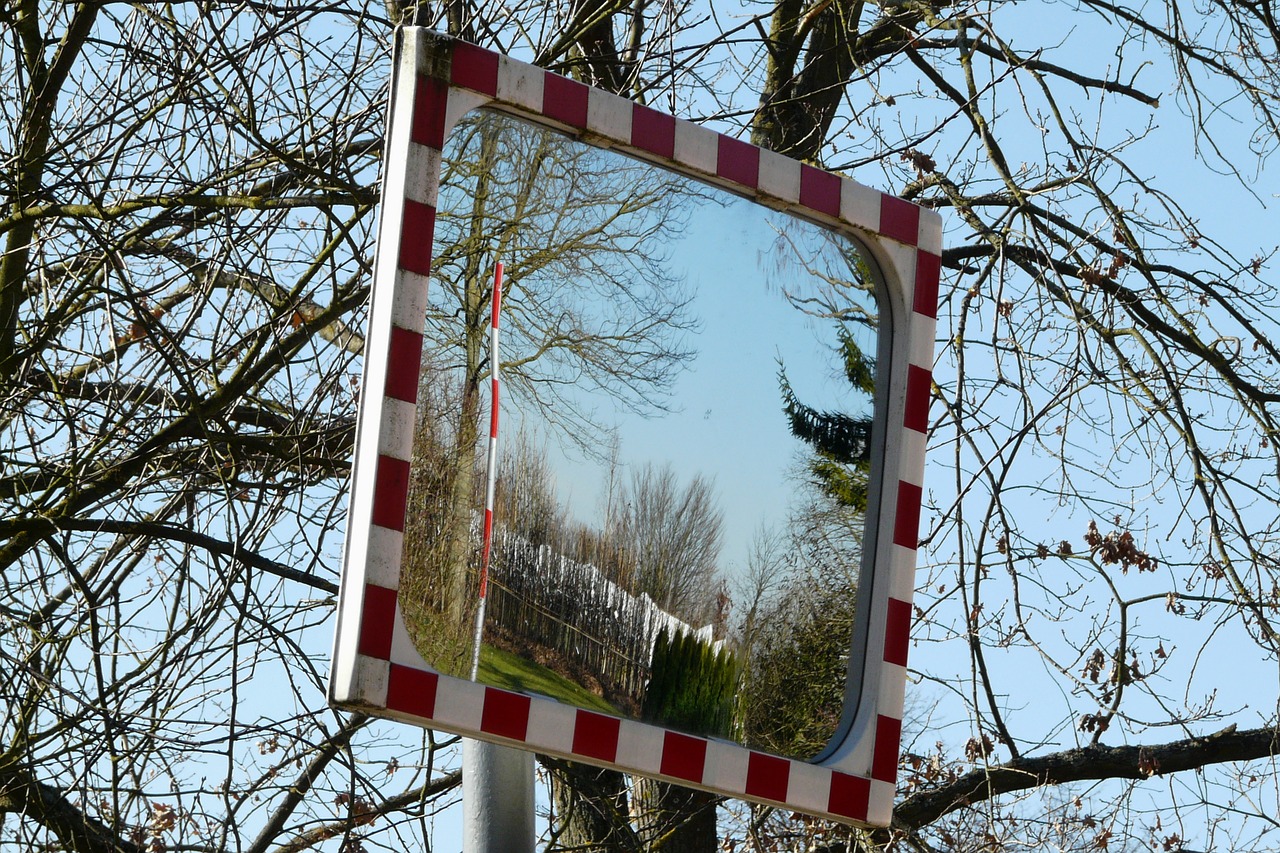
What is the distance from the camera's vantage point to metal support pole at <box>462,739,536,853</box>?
302 cm

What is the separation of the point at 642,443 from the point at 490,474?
34cm

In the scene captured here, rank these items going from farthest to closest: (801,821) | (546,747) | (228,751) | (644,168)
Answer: (801,821), (228,751), (644,168), (546,747)

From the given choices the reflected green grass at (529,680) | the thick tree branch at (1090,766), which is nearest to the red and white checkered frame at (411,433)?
the reflected green grass at (529,680)

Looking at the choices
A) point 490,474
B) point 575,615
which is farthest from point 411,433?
point 575,615

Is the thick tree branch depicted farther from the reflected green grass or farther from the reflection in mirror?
the reflected green grass

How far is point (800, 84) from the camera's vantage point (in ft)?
22.0

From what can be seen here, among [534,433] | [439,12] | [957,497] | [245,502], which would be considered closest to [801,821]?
[957,497]

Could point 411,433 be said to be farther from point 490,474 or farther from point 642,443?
point 642,443

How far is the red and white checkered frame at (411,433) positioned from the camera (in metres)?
2.56

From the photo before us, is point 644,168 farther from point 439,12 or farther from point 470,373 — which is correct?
point 439,12

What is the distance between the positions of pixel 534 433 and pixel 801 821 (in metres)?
4.06

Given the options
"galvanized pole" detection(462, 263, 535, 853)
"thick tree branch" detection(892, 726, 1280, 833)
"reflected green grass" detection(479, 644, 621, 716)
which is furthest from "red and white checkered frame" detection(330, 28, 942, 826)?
"thick tree branch" detection(892, 726, 1280, 833)

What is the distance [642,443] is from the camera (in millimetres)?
2988

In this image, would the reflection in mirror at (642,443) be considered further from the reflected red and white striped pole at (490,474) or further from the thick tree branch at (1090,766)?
the thick tree branch at (1090,766)
